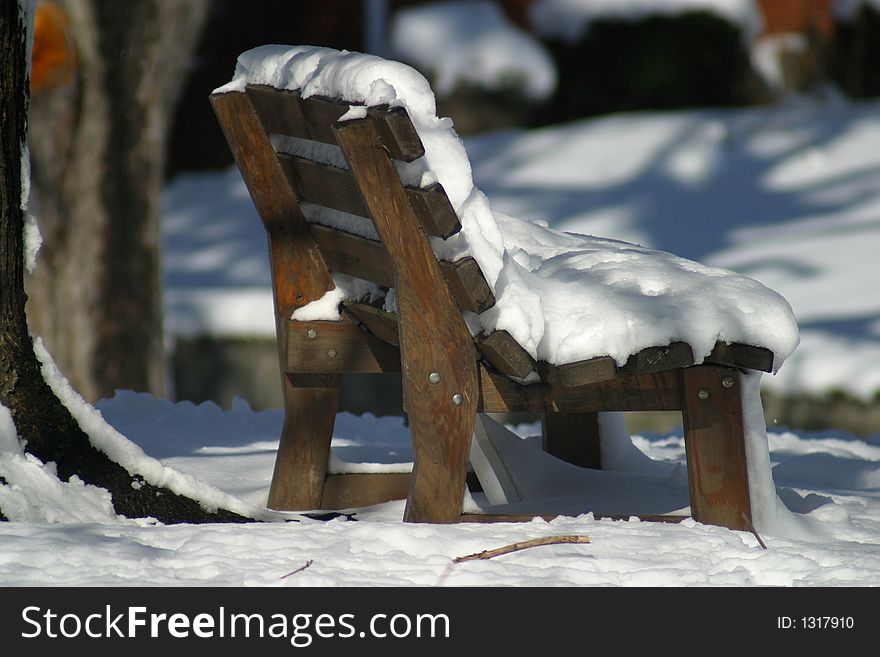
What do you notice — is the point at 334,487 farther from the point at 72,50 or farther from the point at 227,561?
the point at 72,50

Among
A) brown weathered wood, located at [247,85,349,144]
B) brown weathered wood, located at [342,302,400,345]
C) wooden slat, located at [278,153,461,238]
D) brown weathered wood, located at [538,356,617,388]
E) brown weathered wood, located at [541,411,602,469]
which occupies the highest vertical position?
brown weathered wood, located at [247,85,349,144]

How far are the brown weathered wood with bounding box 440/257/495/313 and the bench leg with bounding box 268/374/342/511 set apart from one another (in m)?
0.79

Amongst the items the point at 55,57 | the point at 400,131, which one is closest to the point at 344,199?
the point at 400,131

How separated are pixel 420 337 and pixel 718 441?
2.31 feet

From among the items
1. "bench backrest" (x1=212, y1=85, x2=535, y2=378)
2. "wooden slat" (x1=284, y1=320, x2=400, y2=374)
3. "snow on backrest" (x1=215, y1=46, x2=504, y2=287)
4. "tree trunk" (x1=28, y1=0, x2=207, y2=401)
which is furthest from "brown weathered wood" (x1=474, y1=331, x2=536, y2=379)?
"tree trunk" (x1=28, y1=0, x2=207, y2=401)

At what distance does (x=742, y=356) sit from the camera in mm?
2643

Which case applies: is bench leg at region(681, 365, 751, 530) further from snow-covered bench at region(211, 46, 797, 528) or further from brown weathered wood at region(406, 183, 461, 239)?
brown weathered wood at region(406, 183, 461, 239)

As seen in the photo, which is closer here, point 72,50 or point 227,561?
point 227,561

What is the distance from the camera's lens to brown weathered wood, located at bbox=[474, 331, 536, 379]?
2.60 m

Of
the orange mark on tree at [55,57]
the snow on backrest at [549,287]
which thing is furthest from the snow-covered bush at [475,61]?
the snow on backrest at [549,287]

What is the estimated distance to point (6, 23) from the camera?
8.69 feet

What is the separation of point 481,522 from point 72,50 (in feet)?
18.0

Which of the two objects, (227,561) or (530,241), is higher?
(530,241)

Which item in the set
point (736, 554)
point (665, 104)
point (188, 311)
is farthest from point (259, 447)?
point (665, 104)
